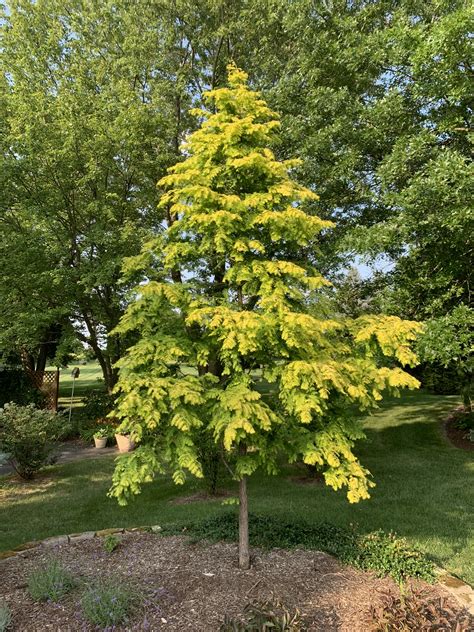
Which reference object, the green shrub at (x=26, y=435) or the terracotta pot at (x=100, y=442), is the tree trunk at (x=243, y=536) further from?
the terracotta pot at (x=100, y=442)

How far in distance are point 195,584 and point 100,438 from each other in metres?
10.00

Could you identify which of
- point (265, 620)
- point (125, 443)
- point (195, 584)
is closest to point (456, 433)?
point (125, 443)

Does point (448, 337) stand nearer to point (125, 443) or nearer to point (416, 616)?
point (416, 616)

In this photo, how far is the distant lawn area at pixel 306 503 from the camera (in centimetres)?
634

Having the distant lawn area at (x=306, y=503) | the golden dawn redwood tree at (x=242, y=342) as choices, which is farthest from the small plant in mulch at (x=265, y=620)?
the distant lawn area at (x=306, y=503)

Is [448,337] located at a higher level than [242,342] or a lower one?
higher

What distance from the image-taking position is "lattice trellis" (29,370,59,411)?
1734cm

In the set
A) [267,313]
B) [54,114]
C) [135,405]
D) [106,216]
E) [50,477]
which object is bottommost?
[50,477]

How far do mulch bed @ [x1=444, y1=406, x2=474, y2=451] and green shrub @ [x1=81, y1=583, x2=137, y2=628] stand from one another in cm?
1108

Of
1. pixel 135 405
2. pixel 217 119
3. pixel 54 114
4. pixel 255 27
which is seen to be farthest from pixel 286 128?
pixel 135 405

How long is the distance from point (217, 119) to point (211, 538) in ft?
16.6

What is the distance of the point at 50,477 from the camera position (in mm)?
10242

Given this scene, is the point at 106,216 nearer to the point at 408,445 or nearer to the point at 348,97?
the point at 348,97

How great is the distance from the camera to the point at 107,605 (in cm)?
363
